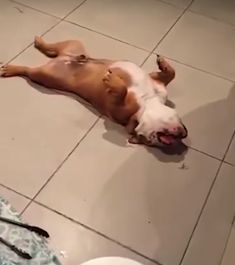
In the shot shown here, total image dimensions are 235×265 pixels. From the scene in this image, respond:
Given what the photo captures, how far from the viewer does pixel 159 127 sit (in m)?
1.31

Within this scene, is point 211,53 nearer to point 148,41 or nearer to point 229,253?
point 148,41

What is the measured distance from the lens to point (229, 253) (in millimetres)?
1061

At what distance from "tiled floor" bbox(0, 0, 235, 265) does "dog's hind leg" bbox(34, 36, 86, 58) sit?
29mm

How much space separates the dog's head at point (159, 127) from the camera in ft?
4.29

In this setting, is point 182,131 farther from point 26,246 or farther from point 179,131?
point 26,246

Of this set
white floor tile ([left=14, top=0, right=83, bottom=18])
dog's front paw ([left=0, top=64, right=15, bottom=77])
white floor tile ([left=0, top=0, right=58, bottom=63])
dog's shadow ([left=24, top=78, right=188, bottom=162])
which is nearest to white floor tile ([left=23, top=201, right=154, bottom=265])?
dog's shadow ([left=24, top=78, right=188, bottom=162])

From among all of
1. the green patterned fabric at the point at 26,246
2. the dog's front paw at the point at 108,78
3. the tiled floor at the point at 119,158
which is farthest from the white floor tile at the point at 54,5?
the green patterned fabric at the point at 26,246

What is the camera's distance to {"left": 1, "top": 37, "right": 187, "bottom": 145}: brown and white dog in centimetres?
132

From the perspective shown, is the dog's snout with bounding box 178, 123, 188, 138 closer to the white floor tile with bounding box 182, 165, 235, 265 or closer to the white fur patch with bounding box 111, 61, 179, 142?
the white fur patch with bounding box 111, 61, 179, 142

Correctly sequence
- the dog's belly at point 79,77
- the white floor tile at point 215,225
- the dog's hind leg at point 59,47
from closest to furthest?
the white floor tile at point 215,225 → the dog's belly at point 79,77 → the dog's hind leg at point 59,47

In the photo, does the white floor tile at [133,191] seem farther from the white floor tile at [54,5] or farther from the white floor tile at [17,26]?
the white floor tile at [54,5]

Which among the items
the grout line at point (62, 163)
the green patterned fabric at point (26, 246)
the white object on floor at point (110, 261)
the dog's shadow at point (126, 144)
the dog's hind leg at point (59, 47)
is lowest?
the green patterned fabric at point (26, 246)

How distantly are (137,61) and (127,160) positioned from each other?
0.43m

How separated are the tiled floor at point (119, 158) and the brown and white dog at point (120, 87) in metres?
0.03
